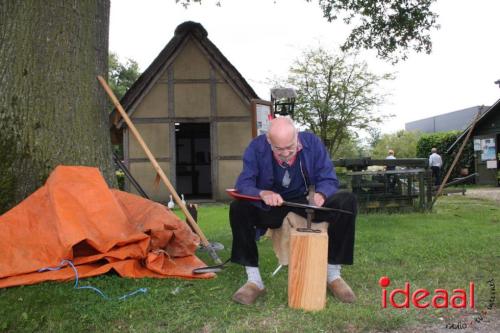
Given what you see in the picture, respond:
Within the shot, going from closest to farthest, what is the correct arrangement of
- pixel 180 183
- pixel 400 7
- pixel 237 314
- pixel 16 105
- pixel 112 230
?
pixel 237 314, pixel 112 230, pixel 16 105, pixel 400 7, pixel 180 183

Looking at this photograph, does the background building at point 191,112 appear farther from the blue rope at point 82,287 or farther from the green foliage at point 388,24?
the blue rope at point 82,287

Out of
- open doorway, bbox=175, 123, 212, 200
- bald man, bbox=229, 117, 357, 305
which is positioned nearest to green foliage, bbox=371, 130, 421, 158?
open doorway, bbox=175, 123, 212, 200

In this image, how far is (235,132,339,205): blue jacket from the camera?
3.12 m

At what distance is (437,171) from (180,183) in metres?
8.61

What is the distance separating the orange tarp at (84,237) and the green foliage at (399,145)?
98.2 feet

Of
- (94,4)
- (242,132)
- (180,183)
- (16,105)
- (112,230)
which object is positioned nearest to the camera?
(112,230)

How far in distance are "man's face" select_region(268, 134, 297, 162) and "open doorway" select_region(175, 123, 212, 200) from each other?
1291 cm

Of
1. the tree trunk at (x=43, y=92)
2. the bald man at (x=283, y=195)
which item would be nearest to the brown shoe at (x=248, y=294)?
the bald man at (x=283, y=195)

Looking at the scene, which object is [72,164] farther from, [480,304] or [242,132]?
[242,132]

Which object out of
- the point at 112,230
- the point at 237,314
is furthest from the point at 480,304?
the point at 112,230

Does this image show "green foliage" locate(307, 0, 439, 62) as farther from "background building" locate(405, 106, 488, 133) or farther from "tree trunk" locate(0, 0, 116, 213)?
"background building" locate(405, 106, 488, 133)

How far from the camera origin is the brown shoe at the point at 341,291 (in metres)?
2.90

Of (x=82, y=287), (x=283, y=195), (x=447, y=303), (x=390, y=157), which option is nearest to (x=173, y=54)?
(x=390, y=157)

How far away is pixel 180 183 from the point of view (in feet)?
52.7
